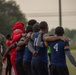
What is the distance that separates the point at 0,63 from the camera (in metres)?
13.1

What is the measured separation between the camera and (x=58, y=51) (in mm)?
10586

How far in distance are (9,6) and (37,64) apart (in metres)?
77.9

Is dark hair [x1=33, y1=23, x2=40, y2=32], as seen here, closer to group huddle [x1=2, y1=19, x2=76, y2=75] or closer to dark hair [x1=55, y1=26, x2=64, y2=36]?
group huddle [x1=2, y1=19, x2=76, y2=75]

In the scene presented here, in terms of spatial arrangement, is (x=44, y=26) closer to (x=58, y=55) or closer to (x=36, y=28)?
(x=36, y=28)

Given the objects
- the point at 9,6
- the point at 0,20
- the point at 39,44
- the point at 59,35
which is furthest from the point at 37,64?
the point at 9,6

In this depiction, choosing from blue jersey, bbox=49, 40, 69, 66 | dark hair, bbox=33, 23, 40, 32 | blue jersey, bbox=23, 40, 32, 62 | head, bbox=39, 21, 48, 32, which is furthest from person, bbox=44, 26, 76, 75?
blue jersey, bbox=23, 40, 32, 62

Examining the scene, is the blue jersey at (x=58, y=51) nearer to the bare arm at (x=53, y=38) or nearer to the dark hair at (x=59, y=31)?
the bare arm at (x=53, y=38)

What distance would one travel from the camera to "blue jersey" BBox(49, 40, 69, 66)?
34.3 ft

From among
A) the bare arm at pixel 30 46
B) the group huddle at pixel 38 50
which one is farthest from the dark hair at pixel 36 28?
the bare arm at pixel 30 46

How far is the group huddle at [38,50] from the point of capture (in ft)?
34.7

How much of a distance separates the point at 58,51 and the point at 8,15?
7568 cm

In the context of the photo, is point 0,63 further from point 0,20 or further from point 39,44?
point 0,20

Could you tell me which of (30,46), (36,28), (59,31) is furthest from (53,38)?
(30,46)

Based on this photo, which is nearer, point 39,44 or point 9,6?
point 39,44
